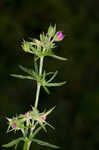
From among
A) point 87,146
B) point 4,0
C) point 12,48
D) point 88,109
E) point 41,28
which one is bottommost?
point 87,146

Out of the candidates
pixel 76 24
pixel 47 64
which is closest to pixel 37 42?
pixel 47 64

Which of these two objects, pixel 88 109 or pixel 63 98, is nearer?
pixel 88 109

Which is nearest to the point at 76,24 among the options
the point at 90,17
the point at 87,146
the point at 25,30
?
the point at 90,17

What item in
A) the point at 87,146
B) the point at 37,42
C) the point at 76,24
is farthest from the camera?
the point at 76,24

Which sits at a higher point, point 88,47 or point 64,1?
point 64,1

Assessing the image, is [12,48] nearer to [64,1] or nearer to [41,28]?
[41,28]

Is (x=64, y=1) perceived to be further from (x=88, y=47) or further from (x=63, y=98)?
(x=63, y=98)

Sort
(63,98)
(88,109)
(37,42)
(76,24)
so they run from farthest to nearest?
(76,24) < (63,98) < (88,109) < (37,42)
